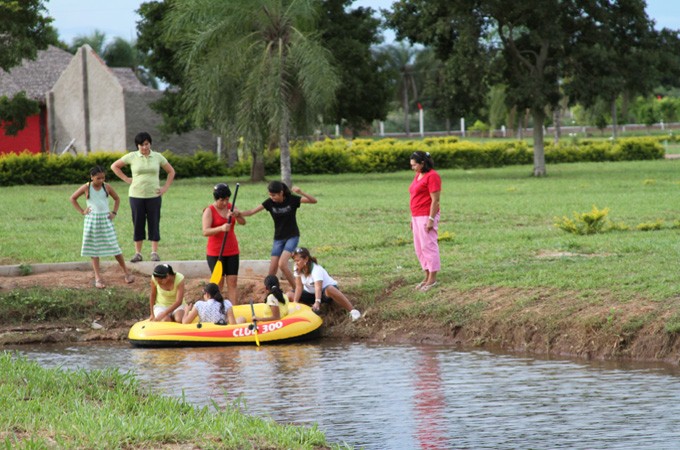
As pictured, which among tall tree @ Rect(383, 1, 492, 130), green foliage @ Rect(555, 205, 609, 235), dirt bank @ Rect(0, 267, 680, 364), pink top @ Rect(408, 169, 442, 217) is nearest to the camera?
dirt bank @ Rect(0, 267, 680, 364)

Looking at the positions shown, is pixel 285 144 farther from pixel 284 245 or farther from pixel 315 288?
pixel 315 288

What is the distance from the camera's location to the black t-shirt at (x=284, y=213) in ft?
47.5

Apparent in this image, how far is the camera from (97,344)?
14211mm

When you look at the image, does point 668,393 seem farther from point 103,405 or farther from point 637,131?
point 637,131

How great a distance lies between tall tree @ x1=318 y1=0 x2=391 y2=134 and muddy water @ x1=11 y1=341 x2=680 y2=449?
27.4m

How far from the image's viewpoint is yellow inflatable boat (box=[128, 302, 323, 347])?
1356 centimetres

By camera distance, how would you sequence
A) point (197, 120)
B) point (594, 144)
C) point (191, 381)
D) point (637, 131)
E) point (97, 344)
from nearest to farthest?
point (191, 381) → point (97, 344) → point (197, 120) → point (594, 144) → point (637, 131)

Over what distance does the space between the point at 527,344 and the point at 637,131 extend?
248 ft

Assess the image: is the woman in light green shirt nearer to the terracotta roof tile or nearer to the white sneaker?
the white sneaker

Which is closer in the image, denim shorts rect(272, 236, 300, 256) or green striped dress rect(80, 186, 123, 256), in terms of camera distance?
denim shorts rect(272, 236, 300, 256)

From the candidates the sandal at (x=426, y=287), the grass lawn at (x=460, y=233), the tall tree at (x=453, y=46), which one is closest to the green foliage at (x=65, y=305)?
the grass lawn at (x=460, y=233)

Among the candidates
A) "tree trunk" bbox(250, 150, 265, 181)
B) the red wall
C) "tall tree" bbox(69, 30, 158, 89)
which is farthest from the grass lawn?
"tall tree" bbox(69, 30, 158, 89)

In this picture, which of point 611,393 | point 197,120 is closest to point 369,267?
point 611,393

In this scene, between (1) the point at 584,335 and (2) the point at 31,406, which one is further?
(1) the point at 584,335
